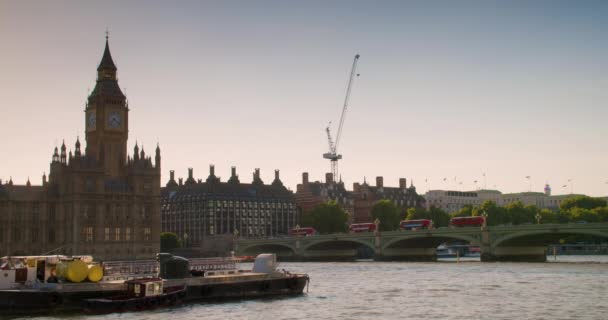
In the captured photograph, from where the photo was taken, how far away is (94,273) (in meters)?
63.6

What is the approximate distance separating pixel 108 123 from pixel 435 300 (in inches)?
4014

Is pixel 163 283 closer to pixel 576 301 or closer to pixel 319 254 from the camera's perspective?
pixel 576 301

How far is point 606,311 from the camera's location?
59531mm

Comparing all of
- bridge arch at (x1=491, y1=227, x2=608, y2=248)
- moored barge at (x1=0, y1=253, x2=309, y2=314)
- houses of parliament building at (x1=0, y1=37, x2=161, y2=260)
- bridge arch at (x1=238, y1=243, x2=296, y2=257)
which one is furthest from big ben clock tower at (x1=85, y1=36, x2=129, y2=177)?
moored barge at (x1=0, y1=253, x2=309, y2=314)

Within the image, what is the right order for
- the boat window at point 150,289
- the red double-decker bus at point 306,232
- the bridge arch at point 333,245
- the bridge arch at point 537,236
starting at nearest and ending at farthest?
1. the boat window at point 150,289
2. the bridge arch at point 537,236
3. the bridge arch at point 333,245
4. the red double-decker bus at point 306,232

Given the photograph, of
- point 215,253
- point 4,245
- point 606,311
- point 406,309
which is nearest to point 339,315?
point 406,309

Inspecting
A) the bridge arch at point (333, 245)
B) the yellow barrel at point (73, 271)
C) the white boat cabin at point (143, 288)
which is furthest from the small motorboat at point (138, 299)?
the bridge arch at point (333, 245)

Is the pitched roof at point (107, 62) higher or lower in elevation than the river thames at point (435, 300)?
higher

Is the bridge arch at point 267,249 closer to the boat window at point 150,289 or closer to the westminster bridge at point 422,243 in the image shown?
the westminster bridge at point 422,243

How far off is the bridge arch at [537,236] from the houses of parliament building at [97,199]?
6375 cm

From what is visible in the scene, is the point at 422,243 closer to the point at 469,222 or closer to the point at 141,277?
the point at 469,222

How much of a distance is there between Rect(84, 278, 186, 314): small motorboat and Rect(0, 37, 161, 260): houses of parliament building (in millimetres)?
85586

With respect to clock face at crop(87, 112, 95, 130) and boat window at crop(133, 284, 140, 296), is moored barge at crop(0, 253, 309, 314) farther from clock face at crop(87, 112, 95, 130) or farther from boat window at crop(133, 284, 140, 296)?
clock face at crop(87, 112, 95, 130)

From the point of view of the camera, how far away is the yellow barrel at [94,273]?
6316 centimetres
